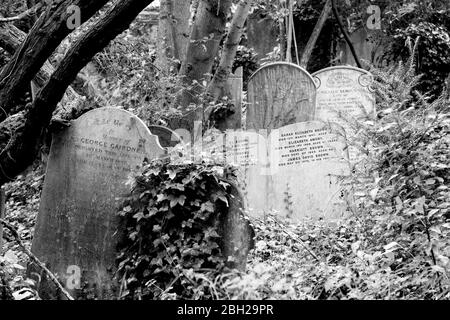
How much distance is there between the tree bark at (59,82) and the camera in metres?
5.33

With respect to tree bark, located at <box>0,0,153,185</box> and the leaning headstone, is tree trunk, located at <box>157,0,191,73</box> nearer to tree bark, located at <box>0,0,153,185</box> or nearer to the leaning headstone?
the leaning headstone

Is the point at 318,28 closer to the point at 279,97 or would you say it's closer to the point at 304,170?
the point at 279,97

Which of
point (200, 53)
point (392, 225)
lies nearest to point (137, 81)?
point (200, 53)

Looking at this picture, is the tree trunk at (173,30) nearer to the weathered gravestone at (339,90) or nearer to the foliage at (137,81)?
the foliage at (137,81)

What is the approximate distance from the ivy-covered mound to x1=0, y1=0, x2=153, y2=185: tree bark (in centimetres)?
96

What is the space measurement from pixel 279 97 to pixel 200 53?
1.20 metres

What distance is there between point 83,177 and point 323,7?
10.1 m

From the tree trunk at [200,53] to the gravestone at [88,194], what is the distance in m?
2.71

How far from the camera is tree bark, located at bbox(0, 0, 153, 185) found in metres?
5.33

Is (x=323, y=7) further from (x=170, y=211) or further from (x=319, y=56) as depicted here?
(x=170, y=211)

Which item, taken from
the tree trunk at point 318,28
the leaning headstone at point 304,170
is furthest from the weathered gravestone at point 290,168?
the tree trunk at point 318,28

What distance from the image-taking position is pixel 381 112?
565cm

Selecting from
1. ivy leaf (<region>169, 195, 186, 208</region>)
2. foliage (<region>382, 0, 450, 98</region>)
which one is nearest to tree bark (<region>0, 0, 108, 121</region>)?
ivy leaf (<region>169, 195, 186, 208</region>)

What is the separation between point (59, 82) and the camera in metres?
5.68
